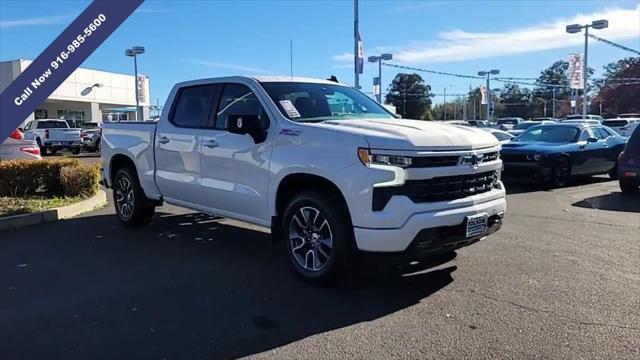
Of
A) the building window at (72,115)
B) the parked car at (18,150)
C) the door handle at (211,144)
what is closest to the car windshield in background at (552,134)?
the door handle at (211,144)

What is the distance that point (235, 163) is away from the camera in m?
6.15

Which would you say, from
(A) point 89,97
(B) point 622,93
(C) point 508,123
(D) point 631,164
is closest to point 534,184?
(D) point 631,164

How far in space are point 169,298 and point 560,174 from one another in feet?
34.8

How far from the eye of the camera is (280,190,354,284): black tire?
5.09 metres

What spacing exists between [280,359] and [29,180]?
332 inches

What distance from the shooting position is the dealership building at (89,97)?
45.5 metres

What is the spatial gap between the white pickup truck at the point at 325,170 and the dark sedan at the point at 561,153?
7346 millimetres

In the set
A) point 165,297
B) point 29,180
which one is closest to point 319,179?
point 165,297

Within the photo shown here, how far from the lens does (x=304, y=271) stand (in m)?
5.47

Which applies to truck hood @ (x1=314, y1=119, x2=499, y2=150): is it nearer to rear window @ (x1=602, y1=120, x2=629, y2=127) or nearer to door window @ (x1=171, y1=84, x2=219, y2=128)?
door window @ (x1=171, y1=84, x2=219, y2=128)

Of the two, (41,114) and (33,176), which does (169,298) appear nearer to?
(33,176)

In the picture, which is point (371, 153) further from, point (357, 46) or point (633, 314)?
point (357, 46)

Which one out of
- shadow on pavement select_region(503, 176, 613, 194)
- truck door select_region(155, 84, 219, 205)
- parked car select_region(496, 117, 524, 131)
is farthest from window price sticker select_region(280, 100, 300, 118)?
parked car select_region(496, 117, 524, 131)

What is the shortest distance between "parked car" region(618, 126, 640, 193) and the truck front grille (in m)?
7.49
